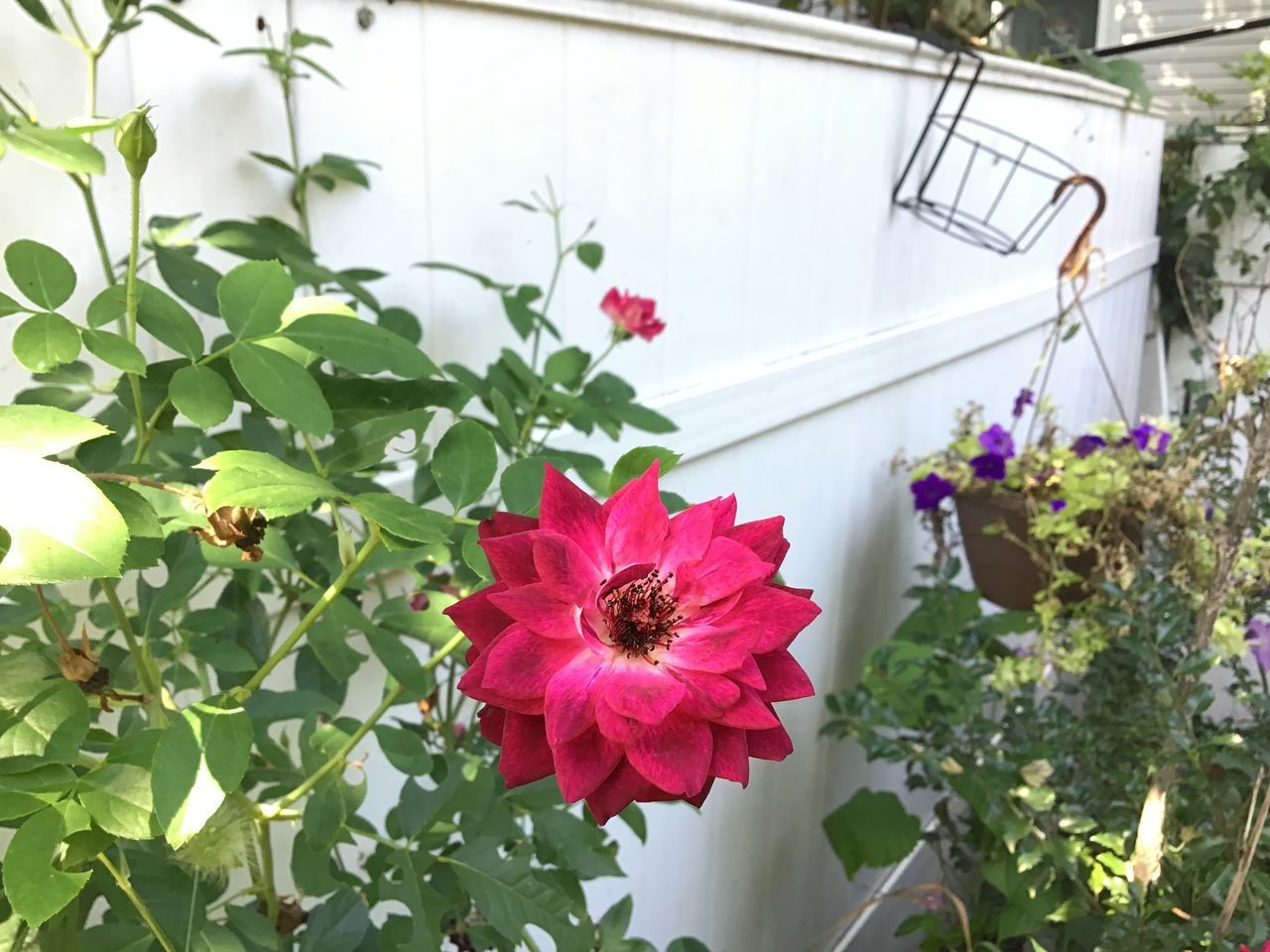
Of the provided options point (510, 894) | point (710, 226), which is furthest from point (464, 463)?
point (710, 226)

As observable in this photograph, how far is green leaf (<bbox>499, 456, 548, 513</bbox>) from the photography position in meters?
0.45

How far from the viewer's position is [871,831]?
1.58m

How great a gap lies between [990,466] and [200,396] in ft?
4.50

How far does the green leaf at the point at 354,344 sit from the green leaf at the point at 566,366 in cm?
27

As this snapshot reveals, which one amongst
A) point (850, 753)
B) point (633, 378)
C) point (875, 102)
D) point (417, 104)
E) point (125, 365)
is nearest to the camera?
point (125, 365)

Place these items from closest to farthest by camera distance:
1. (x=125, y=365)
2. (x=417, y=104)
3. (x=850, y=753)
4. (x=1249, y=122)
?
(x=125, y=365)
(x=417, y=104)
(x=850, y=753)
(x=1249, y=122)

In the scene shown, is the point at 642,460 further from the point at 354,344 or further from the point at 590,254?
the point at 590,254

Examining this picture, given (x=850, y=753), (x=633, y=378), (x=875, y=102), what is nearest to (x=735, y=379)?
(x=633, y=378)

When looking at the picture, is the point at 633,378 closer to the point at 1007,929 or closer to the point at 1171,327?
the point at 1007,929

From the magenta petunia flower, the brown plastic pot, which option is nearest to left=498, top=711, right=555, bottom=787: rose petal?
the magenta petunia flower

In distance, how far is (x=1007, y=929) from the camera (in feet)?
4.00

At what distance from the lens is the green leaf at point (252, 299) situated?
0.41m

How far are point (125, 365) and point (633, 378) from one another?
729 mm

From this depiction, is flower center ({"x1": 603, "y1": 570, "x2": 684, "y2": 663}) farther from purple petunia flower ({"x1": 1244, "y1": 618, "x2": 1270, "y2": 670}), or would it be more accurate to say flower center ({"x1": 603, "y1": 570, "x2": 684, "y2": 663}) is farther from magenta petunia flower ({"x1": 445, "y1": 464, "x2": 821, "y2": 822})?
purple petunia flower ({"x1": 1244, "y1": 618, "x2": 1270, "y2": 670})
